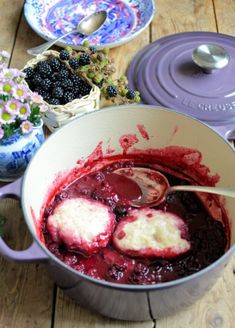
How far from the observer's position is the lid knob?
1.04m

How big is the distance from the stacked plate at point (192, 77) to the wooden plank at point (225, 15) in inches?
2.9

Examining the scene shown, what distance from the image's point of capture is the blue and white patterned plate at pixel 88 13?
1.14m

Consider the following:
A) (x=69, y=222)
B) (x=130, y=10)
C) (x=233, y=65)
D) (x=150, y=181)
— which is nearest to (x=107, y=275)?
(x=69, y=222)

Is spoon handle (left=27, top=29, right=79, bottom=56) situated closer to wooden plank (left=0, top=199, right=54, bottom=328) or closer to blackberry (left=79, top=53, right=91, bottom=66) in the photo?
blackberry (left=79, top=53, right=91, bottom=66)

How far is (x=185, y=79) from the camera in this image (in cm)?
107

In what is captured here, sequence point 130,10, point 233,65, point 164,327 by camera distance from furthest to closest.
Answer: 1. point 130,10
2. point 233,65
3. point 164,327

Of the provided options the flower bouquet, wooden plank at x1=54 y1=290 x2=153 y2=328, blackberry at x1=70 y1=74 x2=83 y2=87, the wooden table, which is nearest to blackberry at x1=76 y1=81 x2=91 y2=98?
blackberry at x1=70 y1=74 x2=83 y2=87

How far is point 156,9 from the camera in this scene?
1280 mm

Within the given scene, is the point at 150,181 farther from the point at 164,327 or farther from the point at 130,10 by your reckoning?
the point at 130,10

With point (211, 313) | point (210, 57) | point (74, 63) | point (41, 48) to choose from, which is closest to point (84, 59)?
point (74, 63)

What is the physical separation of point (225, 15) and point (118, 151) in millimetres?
573

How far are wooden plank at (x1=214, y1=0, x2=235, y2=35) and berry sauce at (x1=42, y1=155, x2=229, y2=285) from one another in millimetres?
496

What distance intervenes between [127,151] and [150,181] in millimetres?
75

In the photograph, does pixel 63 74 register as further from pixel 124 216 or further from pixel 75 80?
pixel 124 216
